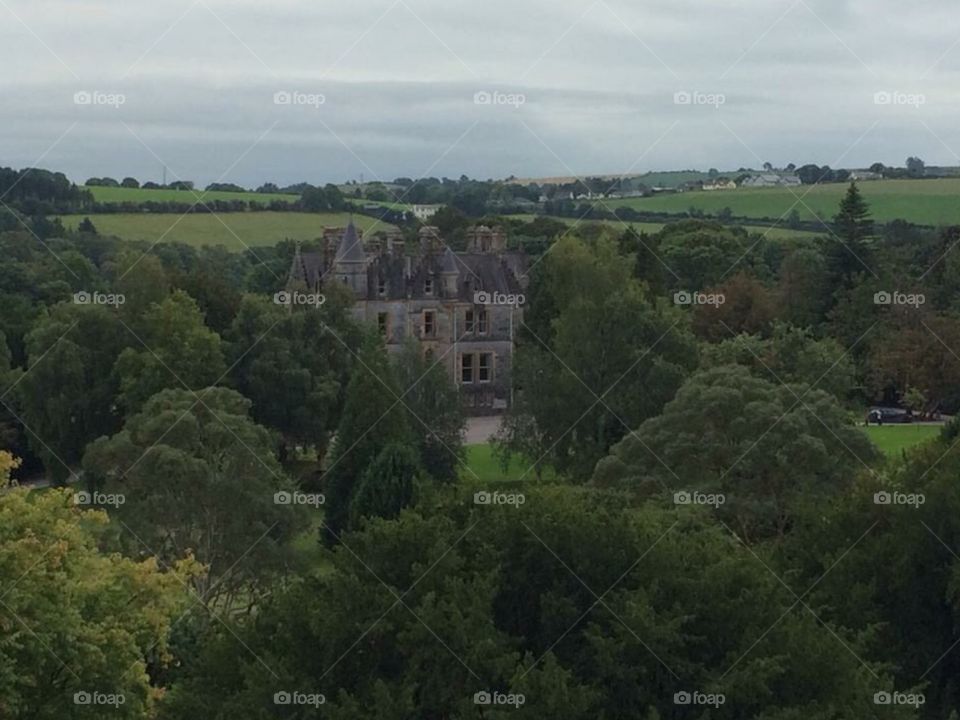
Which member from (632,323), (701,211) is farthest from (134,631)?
(701,211)

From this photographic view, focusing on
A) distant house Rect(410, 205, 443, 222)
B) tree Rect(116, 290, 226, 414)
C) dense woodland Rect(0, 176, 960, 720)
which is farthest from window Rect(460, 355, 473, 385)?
distant house Rect(410, 205, 443, 222)

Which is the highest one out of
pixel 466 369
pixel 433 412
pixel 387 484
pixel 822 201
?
pixel 822 201

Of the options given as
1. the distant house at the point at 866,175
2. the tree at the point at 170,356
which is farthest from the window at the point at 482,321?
the distant house at the point at 866,175

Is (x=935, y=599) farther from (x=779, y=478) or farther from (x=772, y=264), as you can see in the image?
(x=772, y=264)

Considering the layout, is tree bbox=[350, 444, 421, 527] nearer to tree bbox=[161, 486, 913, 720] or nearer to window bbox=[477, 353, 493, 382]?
tree bbox=[161, 486, 913, 720]

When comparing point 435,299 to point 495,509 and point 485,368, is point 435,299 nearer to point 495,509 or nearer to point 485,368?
point 485,368

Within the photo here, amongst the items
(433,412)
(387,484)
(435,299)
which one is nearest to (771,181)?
(435,299)

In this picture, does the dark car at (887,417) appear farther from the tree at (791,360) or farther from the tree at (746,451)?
the tree at (746,451)

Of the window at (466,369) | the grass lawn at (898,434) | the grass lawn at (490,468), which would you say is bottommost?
the grass lawn at (898,434)
